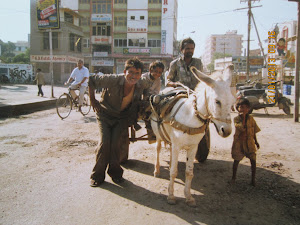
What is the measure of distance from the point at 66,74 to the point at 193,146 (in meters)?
33.1

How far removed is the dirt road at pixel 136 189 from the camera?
8.81ft

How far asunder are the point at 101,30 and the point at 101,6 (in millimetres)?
4059

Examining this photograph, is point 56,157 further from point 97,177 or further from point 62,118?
point 62,118

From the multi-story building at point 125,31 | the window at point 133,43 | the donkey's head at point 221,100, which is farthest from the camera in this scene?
the window at point 133,43

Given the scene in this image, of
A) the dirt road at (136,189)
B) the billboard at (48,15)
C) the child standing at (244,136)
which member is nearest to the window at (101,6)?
the billboard at (48,15)

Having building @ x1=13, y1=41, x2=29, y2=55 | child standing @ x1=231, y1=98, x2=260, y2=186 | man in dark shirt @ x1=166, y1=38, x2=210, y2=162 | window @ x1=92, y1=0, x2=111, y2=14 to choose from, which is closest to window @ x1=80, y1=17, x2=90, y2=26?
window @ x1=92, y1=0, x2=111, y2=14

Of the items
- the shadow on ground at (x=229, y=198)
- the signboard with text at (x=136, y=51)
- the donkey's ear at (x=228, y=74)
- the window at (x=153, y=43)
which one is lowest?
the shadow on ground at (x=229, y=198)

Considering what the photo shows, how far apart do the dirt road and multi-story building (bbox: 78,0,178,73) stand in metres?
33.6

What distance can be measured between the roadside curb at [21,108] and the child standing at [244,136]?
806 cm

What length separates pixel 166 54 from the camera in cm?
3759

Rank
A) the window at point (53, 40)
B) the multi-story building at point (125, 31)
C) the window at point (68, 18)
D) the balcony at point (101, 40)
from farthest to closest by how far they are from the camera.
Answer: the balcony at point (101, 40) < the multi-story building at point (125, 31) < the window at point (68, 18) < the window at point (53, 40)

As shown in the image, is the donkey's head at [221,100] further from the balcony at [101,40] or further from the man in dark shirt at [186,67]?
the balcony at [101,40]

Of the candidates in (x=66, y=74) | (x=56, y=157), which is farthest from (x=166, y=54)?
(x=56, y=157)

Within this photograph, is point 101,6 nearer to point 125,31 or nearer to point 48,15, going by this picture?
point 125,31
